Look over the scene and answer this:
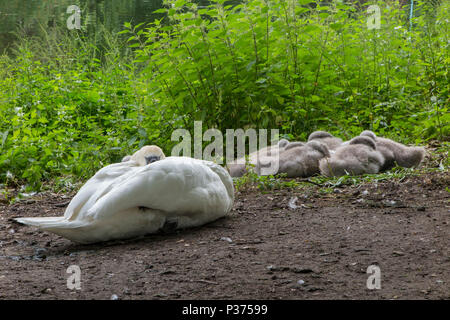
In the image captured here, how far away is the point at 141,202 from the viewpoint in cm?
368

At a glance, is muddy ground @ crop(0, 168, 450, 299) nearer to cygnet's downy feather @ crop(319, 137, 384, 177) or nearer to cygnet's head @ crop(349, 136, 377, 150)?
cygnet's downy feather @ crop(319, 137, 384, 177)

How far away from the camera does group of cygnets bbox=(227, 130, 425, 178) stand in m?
5.59

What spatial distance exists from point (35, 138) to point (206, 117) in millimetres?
2021

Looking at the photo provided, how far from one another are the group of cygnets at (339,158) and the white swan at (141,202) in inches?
60.9

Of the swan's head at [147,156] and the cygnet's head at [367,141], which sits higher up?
the swan's head at [147,156]

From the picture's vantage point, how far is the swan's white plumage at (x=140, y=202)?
364 cm

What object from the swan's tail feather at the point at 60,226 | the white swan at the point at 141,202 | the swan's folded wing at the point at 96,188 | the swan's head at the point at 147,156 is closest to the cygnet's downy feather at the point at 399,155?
the white swan at the point at 141,202

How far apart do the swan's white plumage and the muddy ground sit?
99mm

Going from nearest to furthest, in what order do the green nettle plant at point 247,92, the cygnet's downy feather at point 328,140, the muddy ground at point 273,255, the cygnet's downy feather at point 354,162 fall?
1. the muddy ground at point 273,255
2. the cygnet's downy feather at point 354,162
3. the cygnet's downy feather at point 328,140
4. the green nettle plant at point 247,92

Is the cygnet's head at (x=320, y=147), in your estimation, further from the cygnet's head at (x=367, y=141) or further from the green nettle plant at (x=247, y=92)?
the green nettle plant at (x=247, y=92)

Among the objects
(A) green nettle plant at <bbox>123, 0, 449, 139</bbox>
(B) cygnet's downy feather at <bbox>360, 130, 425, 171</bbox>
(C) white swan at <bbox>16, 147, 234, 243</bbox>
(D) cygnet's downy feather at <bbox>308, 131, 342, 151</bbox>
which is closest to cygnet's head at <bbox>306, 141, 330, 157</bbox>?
→ (D) cygnet's downy feather at <bbox>308, 131, 342, 151</bbox>

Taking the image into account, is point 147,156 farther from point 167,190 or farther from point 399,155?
point 399,155

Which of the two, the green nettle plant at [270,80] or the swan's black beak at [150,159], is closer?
the swan's black beak at [150,159]

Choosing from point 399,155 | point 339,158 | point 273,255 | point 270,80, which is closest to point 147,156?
point 273,255
